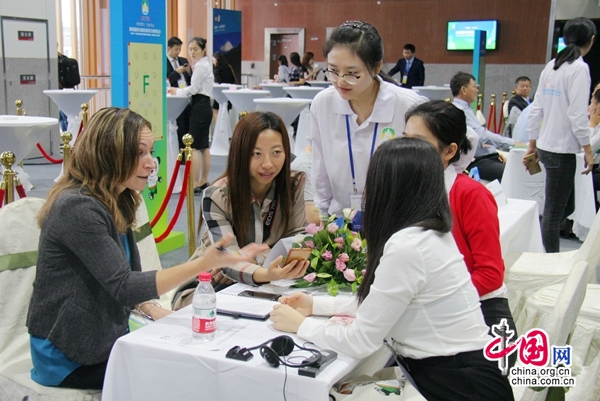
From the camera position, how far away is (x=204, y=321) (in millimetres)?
1814

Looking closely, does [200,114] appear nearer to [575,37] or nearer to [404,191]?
[575,37]

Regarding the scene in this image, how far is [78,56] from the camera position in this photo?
490 inches

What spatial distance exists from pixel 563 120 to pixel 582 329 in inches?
74.1

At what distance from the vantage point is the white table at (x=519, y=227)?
10.9ft

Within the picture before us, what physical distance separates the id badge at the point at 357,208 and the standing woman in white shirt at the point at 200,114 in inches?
174

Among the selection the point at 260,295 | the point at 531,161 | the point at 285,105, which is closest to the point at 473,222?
the point at 260,295

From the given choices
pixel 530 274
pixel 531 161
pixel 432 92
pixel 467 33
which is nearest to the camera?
pixel 530 274

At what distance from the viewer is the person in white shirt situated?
1.67m


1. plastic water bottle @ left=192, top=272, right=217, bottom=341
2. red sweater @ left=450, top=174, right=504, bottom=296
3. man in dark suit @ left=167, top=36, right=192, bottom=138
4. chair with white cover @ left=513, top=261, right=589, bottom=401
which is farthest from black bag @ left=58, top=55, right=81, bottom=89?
chair with white cover @ left=513, top=261, right=589, bottom=401

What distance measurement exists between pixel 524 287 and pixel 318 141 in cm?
131

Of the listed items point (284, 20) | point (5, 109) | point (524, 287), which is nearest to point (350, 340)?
point (524, 287)

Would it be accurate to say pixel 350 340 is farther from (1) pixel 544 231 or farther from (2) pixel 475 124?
(2) pixel 475 124

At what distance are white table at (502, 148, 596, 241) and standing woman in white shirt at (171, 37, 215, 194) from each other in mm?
3090

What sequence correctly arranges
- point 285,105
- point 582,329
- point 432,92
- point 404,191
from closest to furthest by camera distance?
1. point 404,191
2. point 582,329
3. point 285,105
4. point 432,92
